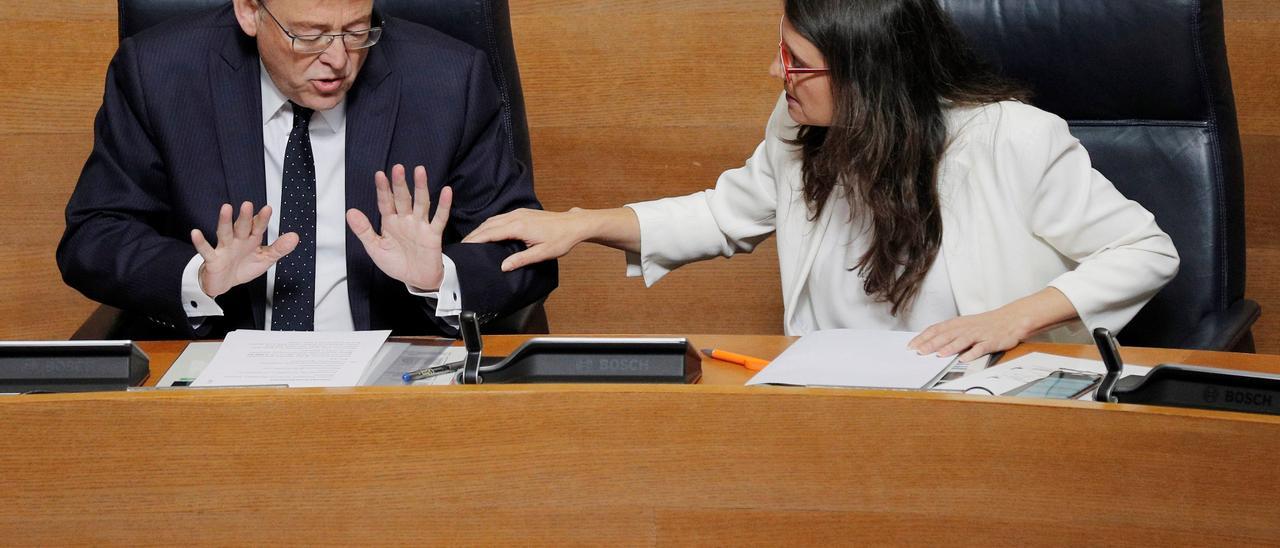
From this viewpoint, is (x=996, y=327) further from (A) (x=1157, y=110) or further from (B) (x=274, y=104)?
(B) (x=274, y=104)

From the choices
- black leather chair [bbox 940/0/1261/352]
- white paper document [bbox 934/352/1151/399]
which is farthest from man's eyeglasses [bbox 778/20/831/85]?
white paper document [bbox 934/352/1151/399]

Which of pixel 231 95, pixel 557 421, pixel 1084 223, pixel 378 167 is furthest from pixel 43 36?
pixel 1084 223

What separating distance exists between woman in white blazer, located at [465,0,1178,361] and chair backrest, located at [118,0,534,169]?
0.28 m

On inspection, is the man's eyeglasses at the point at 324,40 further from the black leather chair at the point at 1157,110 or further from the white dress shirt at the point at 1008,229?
the black leather chair at the point at 1157,110

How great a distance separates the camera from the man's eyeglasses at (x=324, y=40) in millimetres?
1906

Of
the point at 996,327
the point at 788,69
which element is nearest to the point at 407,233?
the point at 788,69

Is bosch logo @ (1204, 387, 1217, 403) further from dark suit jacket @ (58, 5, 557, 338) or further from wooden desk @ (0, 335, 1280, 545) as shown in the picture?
dark suit jacket @ (58, 5, 557, 338)

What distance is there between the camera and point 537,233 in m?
1.99

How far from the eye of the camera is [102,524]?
52.5 inches

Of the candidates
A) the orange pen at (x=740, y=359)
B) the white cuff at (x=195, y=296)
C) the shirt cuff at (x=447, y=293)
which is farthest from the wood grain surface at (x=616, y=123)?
the orange pen at (x=740, y=359)

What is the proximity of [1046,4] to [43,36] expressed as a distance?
192 cm

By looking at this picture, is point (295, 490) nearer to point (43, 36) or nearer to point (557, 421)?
point (557, 421)

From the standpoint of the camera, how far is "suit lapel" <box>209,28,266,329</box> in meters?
2.02

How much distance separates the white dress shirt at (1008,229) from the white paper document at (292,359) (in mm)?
553
